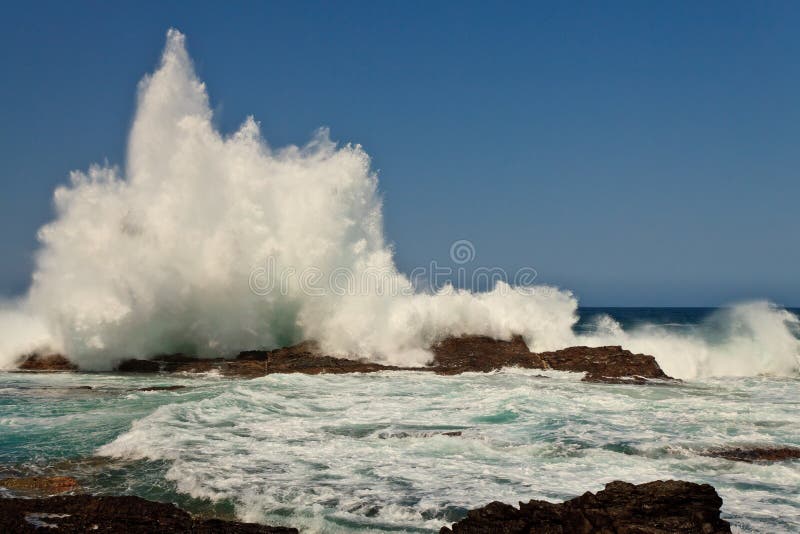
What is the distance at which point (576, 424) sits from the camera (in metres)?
11.8

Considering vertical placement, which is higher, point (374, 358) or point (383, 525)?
point (374, 358)

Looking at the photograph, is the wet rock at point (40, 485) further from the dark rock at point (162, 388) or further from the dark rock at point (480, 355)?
the dark rock at point (480, 355)

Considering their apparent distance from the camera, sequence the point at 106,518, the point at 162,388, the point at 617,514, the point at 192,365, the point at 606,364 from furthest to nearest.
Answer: the point at 192,365 < the point at 606,364 < the point at 162,388 < the point at 106,518 < the point at 617,514

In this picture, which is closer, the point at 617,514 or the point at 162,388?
the point at 617,514

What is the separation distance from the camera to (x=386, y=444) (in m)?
10.4

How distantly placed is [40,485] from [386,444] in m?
4.60

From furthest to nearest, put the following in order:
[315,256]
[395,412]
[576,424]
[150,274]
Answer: [315,256] → [150,274] → [395,412] → [576,424]

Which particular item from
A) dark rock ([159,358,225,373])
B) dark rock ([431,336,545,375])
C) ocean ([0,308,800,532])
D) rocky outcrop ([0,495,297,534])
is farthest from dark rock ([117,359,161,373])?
rocky outcrop ([0,495,297,534])

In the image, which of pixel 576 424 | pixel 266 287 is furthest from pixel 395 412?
pixel 266 287

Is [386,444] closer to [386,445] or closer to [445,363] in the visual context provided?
[386,445]

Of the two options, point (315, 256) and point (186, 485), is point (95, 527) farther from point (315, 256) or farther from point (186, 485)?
point (315, 256)

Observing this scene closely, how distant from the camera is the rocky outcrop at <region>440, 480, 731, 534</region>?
576 cm

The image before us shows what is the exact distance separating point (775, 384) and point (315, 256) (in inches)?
561

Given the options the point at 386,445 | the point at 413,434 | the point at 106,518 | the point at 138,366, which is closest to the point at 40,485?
the point at 106,518
